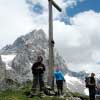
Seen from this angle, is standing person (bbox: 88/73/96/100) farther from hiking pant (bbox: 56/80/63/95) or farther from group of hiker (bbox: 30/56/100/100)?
hiking pant (bbox: 56/80/63/95)

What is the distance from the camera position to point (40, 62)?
32.9m

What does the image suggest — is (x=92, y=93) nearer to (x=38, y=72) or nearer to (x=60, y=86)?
(x=60, y=86)

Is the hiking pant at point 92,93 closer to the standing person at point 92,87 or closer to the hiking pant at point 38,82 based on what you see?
the standing person at point 92,87

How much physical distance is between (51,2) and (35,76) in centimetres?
622

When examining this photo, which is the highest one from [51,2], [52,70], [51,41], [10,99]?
[51,2]

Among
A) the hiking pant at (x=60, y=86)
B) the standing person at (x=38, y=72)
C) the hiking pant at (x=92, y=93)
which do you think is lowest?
the hiking pant at (x=92, y=93)

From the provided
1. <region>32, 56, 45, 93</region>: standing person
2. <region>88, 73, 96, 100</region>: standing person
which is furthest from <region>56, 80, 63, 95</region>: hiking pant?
<region>88, 73, 96, 100</region>: standing person

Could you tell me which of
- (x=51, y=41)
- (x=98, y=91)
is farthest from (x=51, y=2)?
(x=98, y=91)

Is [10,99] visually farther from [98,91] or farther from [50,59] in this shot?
[98,91]

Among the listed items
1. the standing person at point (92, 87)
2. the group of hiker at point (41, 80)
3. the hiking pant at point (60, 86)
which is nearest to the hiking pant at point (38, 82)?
the group of hiker at point (41, 80)

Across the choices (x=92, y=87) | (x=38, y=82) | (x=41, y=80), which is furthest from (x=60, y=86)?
(x=92, y=87)

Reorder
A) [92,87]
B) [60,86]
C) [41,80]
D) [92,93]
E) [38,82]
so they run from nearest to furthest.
A: 1. [38,82]
2. [41,80]
3. [92,93]
4. [92,87]
5. [60,86]

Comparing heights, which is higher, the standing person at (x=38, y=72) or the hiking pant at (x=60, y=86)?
the standing person at (x=38, y=72)

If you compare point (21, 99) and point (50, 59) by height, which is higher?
point (50, 59)
